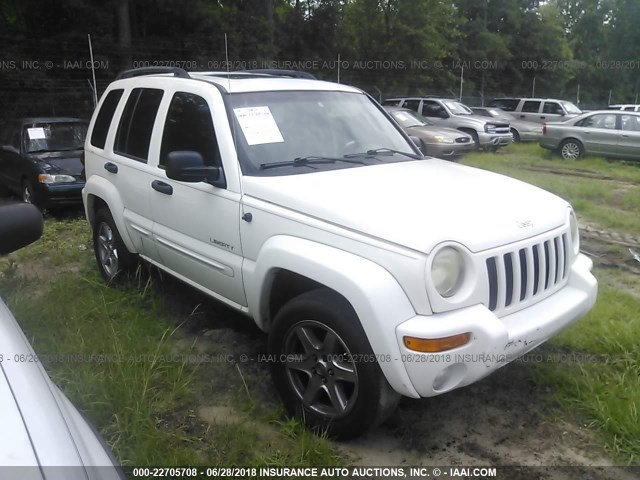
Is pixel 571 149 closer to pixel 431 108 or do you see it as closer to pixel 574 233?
pixel 431 108

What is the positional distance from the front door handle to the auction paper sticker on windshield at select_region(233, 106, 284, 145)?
76 cm

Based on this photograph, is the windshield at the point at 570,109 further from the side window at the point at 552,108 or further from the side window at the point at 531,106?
the side window at the point at 531,106

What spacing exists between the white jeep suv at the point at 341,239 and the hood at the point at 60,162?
15.0 ft

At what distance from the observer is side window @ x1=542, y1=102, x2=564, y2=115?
2023cm

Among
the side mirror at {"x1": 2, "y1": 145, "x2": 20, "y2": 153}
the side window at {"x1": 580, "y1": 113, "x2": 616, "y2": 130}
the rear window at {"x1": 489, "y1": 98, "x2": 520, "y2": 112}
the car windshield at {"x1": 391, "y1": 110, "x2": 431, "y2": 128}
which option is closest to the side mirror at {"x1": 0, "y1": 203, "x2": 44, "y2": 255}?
the side mirror at {"x1": 2, "y1": 145, "x2": 20, "y2": 153}

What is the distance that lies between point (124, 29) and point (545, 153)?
477 inches

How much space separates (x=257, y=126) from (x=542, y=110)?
19.4 metres

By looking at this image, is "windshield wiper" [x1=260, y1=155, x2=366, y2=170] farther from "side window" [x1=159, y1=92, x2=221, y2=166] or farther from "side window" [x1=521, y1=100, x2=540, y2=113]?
"side window" [x1=521, y1=100, x2=540, y2=113]

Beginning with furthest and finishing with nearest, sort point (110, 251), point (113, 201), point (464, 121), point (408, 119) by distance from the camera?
1. point (464, 121)
2. point (408, 119)
3. point (110, 251)
4. point (113, 201)

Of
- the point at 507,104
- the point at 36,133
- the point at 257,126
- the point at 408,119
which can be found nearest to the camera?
the point at 257,126

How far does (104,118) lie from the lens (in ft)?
17.2

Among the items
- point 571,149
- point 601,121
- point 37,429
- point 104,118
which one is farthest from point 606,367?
point 601,121

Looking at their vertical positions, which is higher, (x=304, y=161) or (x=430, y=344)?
(x=304, y=161)

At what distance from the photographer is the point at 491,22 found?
36.7 metres
